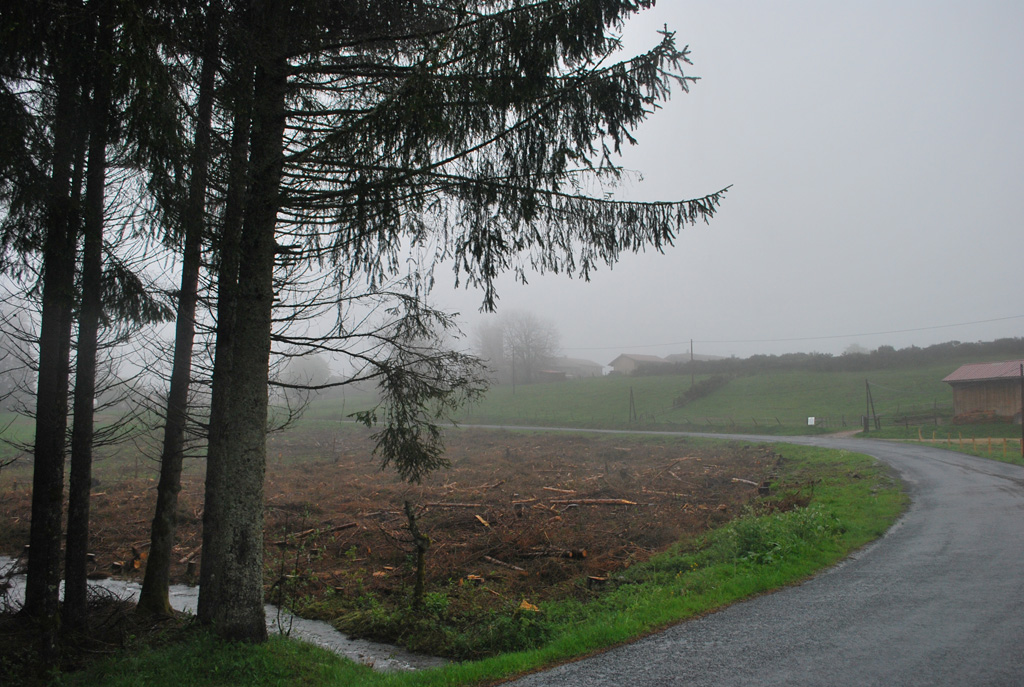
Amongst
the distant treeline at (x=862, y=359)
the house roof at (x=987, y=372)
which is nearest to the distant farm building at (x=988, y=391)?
the house roof at (x=987, y=372)

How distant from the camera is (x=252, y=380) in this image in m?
6.33

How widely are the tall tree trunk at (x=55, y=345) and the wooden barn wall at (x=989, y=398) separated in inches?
1772

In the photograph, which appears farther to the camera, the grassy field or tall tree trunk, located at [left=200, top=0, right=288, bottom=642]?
the grassy field

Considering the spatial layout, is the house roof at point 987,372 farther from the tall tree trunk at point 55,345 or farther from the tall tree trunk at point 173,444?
the tall tree trunk at point 55,345

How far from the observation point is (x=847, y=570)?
8.89 meters

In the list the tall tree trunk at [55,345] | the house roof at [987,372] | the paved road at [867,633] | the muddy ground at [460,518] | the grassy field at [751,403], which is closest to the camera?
the paved road at [867,633]

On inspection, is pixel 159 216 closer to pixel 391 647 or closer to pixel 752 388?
pixel 391 647

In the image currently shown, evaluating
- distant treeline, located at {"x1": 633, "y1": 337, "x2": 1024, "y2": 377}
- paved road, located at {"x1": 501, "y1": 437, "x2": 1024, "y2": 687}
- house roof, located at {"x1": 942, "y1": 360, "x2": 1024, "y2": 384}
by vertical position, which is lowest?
paved road, located at {"x1": 501, "y1": 437, "x2": 1024, "y2": 687}

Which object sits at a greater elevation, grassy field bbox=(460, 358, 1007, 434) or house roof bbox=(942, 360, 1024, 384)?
house roof bbox=(942, 360, 1024, 384)

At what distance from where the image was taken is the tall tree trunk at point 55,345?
6316 mm

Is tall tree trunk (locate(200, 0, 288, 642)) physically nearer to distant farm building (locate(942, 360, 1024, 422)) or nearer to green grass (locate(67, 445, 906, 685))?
green grass (locate(67, 445, 906, 685))

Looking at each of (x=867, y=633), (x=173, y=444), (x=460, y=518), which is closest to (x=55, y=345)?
(x=173, y=444)

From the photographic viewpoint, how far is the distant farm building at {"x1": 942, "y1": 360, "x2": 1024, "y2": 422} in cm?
3691

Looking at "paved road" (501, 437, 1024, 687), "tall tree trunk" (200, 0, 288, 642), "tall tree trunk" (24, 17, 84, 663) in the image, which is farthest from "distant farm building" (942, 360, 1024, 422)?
"tall tree trunk" (24, 17, 84, 663)
